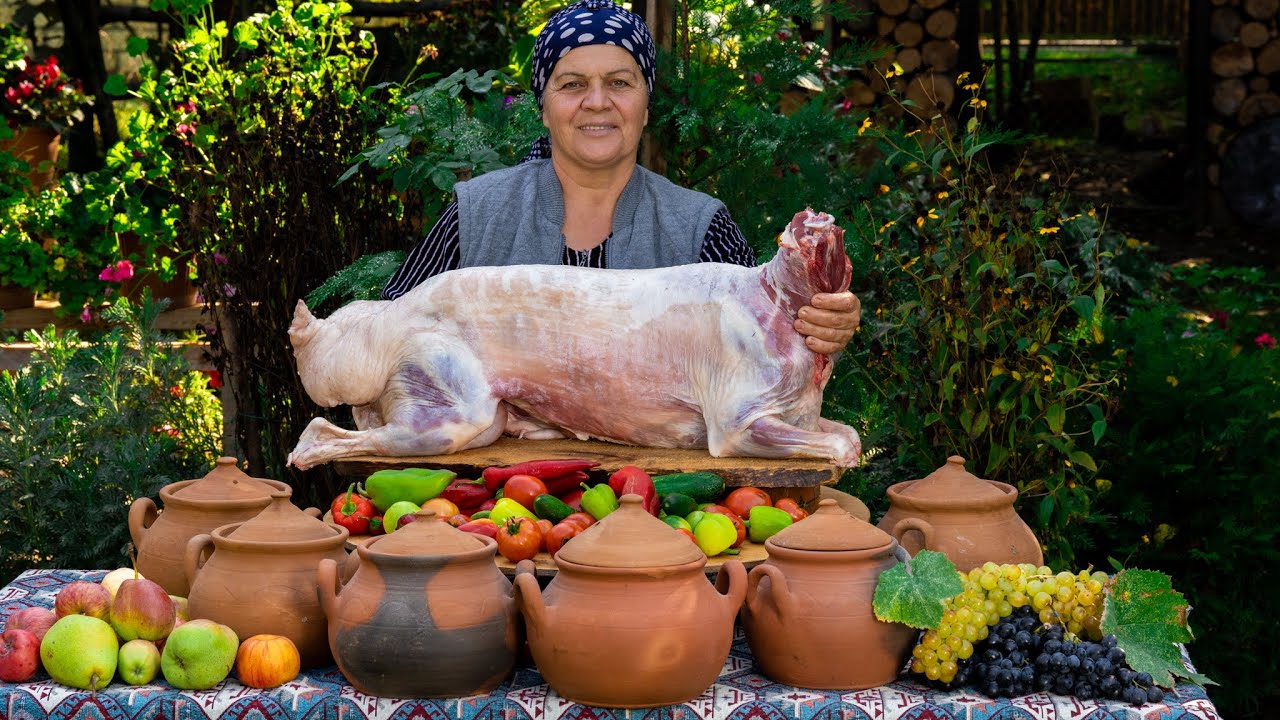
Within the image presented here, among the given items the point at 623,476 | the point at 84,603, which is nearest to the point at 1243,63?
the point at 623,476

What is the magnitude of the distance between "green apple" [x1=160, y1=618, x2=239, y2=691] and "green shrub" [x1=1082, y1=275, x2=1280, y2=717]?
296cm

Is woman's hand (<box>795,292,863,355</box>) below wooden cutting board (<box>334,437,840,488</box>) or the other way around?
the other way around

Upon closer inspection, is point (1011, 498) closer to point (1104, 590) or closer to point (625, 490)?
point (1104, 590)

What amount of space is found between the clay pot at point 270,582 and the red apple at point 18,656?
357 mm

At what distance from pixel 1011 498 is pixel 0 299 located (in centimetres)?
582

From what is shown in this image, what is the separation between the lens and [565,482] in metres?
4.09

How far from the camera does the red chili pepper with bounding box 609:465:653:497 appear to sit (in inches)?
155

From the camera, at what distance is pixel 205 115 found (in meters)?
6.41

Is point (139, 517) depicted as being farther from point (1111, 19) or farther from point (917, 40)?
point (1111, 19)

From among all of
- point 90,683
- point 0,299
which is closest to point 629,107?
point 90,683

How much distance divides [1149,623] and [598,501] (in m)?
1.37

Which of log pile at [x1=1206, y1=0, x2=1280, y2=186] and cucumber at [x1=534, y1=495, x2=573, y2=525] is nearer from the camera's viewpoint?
cucumber at [x1=534, y1=495, x2=573, y2=525]

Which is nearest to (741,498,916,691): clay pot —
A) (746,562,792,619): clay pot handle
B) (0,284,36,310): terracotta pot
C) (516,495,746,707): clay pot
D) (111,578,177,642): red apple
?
(746,562,792,619): clay pot handle

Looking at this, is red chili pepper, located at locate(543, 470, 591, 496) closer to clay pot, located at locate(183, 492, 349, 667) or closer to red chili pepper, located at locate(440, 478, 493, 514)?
red chili pepper, located at locate(440, 478, 493, 514)
